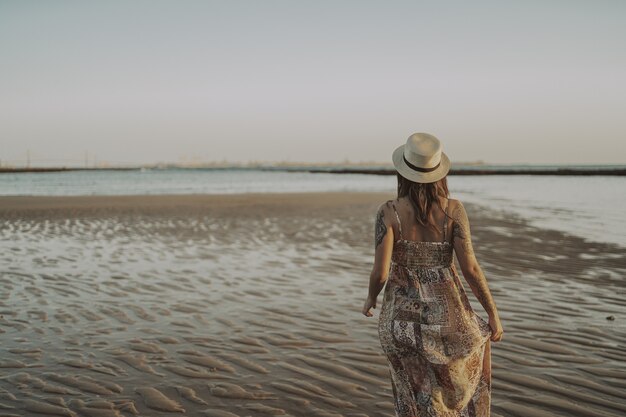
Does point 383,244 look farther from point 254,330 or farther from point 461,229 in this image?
point 254,330

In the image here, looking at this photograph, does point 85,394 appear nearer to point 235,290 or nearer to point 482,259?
point 235,290

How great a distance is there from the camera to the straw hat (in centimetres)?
345

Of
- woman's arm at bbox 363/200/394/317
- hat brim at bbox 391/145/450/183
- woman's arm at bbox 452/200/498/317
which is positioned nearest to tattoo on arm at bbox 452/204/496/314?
woman's arm at bbox 452/200/498/317

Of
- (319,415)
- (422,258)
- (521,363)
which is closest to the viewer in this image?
(422,258)

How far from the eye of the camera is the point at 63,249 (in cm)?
1386

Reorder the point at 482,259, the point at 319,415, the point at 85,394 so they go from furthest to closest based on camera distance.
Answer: the point at 482,259 < the point at 85,394 < the point at 319,415

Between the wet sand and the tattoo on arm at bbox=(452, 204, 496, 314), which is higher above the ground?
the tattoo on arm at bbox=(452, 204, 496, 314)

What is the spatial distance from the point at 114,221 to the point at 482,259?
543 inches

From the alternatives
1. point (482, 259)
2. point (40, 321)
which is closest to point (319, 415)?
point (40, 321)

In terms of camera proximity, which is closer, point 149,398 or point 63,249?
point 149,398

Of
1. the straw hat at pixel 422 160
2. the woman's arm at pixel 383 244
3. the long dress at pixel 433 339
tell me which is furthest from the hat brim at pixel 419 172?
the long dress at pixel 433 339

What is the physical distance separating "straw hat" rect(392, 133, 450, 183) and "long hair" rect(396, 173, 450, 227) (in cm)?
8

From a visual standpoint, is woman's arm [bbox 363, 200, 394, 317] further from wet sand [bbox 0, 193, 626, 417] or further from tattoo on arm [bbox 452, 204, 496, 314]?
wet sand [bbox 0, 193, 626, 417]

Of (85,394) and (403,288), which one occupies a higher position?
(403,288)
